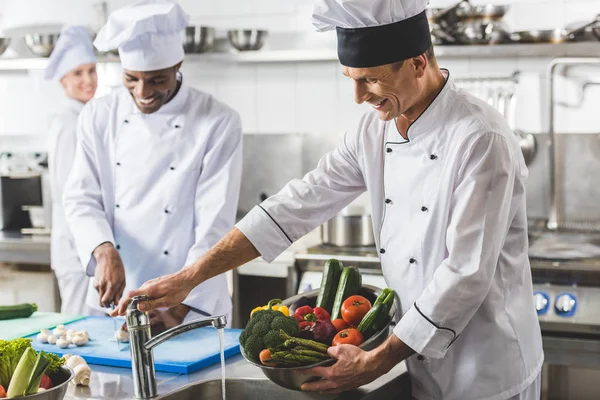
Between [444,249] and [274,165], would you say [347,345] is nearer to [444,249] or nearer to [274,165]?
[444,249]

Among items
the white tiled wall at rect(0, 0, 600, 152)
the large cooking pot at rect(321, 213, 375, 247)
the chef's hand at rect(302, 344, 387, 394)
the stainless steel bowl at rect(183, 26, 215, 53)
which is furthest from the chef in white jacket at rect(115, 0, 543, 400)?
the stainless steel bowl at rect(183, 26, 215, 53)

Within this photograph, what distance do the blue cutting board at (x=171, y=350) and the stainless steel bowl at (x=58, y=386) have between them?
39cm

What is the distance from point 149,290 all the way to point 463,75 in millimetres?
2826

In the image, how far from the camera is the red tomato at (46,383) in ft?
6.15

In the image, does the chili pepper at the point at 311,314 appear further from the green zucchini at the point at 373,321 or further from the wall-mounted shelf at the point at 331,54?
the wall-mounted shelf at the point at 331,54

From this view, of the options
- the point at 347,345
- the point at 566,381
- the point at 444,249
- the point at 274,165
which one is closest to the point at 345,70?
the point at 444,249

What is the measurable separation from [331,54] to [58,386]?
3.03m

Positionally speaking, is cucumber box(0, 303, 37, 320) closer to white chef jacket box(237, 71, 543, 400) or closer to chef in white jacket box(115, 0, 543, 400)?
chef in white jacket box(115, 0, 543, 400)

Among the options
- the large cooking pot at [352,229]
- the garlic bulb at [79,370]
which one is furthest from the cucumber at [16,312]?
the large cooking pot at [352,229]

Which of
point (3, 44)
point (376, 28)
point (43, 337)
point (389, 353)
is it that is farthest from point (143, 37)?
point (3, 44)

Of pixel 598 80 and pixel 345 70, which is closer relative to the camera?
pixel 345 70

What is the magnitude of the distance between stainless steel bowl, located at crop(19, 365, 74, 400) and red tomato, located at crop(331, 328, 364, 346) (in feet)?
1.97

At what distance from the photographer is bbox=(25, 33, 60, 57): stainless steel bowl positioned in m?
5.11

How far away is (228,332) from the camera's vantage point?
2.60 m
